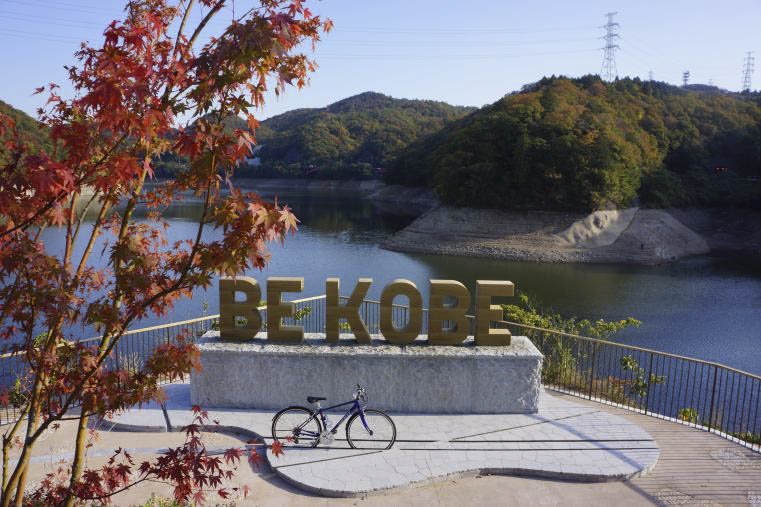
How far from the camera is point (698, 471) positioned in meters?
8.43

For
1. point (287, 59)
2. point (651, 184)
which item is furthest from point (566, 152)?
point (287, 59)

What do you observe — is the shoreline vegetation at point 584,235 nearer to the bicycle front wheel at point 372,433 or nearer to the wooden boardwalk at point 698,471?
the wooden boardwalk at point 698,471

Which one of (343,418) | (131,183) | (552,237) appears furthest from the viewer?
(552,237)

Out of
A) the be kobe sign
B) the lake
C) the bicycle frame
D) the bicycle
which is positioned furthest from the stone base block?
the lake

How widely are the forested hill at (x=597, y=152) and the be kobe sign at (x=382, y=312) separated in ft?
137

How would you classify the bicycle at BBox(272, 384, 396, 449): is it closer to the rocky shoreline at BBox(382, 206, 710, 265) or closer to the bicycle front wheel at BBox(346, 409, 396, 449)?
the bicycle front wheel at BBox(346, 409, 396, 449)

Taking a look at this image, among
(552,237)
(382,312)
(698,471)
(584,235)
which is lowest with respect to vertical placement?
(698,471)

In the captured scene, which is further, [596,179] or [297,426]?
[596,179]

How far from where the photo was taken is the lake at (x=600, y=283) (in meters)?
24.1

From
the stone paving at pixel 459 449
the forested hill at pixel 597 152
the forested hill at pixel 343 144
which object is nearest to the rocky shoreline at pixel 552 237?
the forested hill at pixel 597 152

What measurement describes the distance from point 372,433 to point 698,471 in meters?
4.61

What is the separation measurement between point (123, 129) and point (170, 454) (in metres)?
2.27

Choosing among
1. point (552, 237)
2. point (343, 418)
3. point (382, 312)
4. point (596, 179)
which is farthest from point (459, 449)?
point (596, 179)

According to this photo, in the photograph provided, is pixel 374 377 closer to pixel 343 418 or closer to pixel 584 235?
pixel 343 418
